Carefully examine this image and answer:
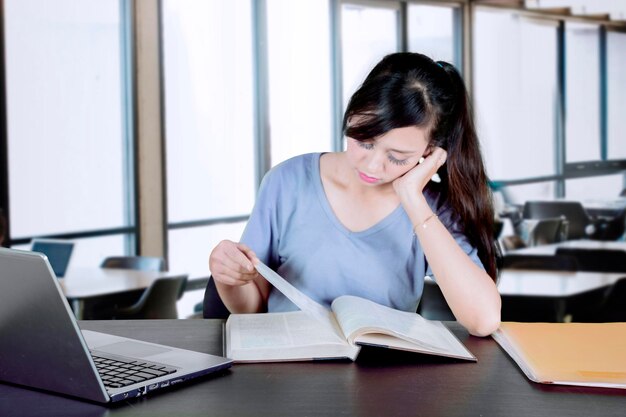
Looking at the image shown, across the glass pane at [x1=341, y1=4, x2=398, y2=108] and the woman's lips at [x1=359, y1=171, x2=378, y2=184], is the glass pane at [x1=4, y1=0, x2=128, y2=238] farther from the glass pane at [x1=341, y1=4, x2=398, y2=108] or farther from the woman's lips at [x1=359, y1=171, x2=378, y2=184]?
the woman's lips at [x1=359, y1=171, x2=378, y2=184]

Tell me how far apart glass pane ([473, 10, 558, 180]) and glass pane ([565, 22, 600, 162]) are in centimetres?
13

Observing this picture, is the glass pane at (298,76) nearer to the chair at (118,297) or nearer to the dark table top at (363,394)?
the chair at (118,297)

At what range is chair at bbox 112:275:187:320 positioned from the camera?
437 cm

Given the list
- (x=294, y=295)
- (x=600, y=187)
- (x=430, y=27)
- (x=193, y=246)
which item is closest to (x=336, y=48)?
(x=430, y=27)

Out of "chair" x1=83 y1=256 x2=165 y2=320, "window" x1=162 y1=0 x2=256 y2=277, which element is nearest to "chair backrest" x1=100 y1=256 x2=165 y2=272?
"chair" x1=83 y1=256 x2=165 y2=320

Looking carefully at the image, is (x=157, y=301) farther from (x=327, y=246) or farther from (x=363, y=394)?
(x=363, y=394)

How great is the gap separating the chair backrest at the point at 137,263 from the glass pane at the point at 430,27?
321 cm

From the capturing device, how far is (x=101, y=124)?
5.77 meters

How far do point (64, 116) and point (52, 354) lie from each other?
467cm

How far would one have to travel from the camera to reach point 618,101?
5.72 metres

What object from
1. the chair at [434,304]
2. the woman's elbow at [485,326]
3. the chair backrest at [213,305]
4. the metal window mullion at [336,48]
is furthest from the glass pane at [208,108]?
the woman's elbow at [485,326]

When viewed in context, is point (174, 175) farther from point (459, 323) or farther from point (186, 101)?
point (459, 323)

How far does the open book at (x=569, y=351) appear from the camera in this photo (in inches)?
47.8

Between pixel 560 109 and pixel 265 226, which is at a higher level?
pixel 560 109
